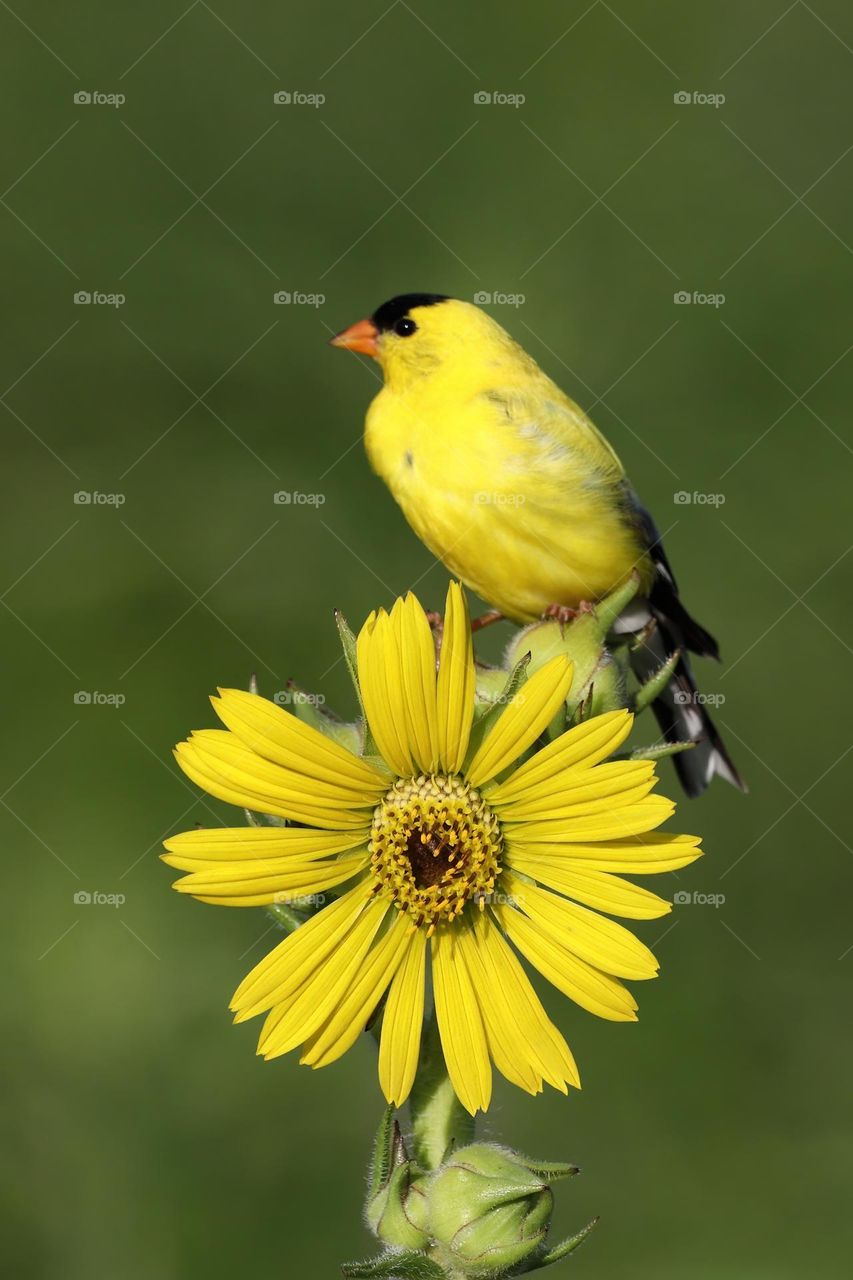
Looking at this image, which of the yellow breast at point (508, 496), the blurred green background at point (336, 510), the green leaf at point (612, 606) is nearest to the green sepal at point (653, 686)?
the green leaf at point (612, 606)

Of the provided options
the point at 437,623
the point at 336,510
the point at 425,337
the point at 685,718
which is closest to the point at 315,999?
the point at 437,623

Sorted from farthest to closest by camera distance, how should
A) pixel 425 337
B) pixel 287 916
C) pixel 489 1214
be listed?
pixel 425 337 < pixel 287 916 < pixel 489 1214

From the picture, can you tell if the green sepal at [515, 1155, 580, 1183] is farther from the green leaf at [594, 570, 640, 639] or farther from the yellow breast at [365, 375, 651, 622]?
the yellow breast at [365, 375, 651, 622]

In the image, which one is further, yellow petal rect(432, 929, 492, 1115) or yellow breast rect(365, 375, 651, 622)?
yellow breast rect(365, 375, 651, 622)

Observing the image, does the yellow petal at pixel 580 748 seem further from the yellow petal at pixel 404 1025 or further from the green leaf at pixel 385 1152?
the green leaf at pixel 385 1152

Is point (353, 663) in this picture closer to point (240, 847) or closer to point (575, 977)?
point (240, 847)

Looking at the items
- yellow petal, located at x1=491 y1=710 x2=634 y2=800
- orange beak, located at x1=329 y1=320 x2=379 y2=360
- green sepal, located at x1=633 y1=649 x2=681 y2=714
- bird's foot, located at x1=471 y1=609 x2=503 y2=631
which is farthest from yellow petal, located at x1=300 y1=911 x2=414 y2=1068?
orange beak, located at x1=329 y1=320 x2=379 y2=360

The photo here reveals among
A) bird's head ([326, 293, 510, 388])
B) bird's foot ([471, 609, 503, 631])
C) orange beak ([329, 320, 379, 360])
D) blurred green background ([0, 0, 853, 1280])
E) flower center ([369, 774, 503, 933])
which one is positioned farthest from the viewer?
blurred green background ([0, 0, 853, 1280])
